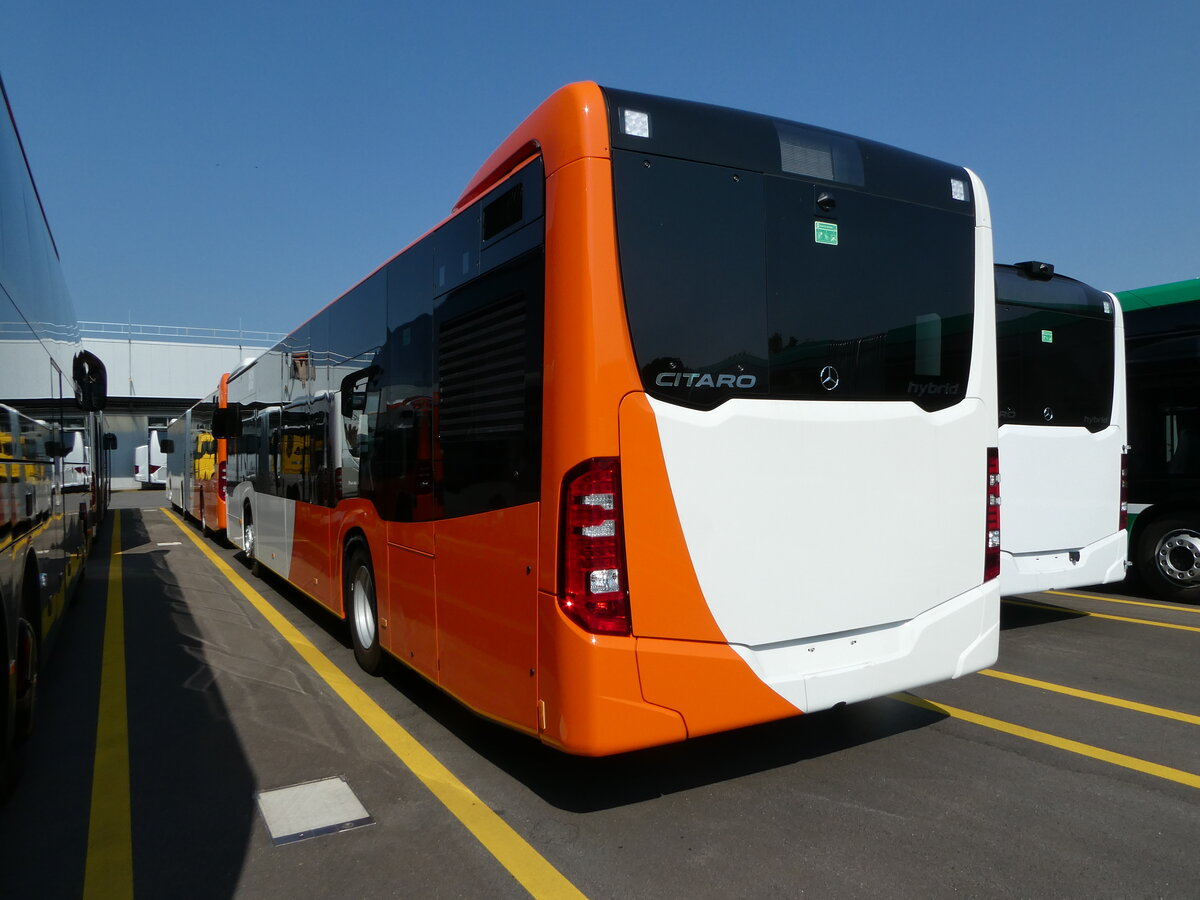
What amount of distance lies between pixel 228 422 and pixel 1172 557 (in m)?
11.5

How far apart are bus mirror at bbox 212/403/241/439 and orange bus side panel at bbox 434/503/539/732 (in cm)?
790

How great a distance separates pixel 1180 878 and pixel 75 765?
5.10 metres


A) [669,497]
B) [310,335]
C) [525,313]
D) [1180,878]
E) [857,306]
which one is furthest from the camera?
[310,335]

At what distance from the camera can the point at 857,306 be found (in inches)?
154

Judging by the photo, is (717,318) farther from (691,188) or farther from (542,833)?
(542,833)

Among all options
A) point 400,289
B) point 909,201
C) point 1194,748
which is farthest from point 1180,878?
point 400,289

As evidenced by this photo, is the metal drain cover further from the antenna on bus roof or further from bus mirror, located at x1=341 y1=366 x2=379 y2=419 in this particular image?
the antenna on bus roof

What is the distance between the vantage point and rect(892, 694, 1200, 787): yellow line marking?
400 cm

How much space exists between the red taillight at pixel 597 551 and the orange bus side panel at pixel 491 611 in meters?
0.26

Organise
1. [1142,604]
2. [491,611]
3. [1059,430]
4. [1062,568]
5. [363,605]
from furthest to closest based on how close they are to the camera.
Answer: [1142,604] → [1059,430] → [1062,568] → [363,605] → [491,611]

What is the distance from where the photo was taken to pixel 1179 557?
28.0 feet

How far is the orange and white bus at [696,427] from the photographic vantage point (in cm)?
325

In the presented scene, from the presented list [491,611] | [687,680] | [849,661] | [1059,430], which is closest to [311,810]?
[491,611]

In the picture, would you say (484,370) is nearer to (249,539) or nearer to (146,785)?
(146,785)
